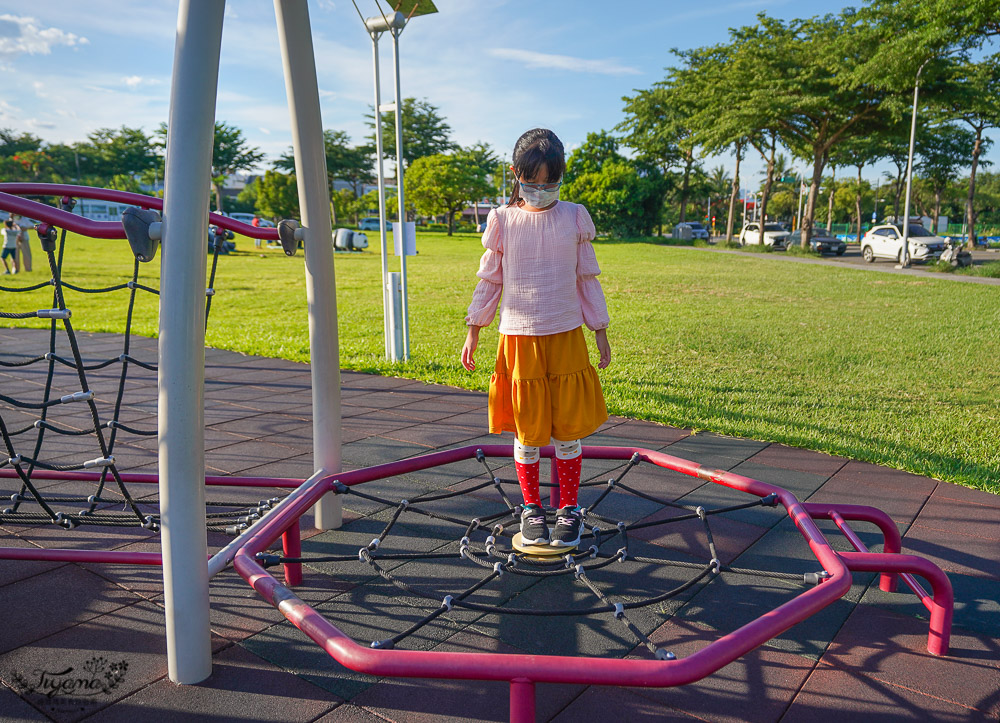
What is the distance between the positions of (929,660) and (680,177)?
4894 centimetres

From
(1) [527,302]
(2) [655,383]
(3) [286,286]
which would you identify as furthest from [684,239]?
(1) [527,302]

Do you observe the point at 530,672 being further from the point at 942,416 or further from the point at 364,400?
the point at 942,416

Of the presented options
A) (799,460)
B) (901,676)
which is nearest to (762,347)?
(799,460)

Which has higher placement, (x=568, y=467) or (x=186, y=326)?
(x=186, y=326)

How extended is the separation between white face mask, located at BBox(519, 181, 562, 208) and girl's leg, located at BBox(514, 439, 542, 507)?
90 centimetres

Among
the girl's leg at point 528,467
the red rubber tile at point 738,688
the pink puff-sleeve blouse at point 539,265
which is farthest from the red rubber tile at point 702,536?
the pink puff-sleeve blouse at point 539,265

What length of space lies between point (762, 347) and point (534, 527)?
243 inches

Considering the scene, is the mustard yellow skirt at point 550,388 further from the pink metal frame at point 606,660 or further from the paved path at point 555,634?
the pink metal frame at point 606,660

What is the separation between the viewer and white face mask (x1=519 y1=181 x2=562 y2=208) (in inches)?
104

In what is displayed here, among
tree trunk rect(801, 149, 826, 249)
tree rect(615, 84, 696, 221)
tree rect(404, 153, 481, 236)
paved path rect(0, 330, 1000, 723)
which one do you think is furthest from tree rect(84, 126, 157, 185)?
paved path rect(0, 330, 1000, 723)

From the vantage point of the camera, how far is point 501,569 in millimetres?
2303

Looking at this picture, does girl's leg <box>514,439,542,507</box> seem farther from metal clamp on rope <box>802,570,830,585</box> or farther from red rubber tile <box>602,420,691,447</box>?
red rubber tile <box>602,420,691,447</box>

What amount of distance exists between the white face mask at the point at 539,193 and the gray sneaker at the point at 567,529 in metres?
1.16

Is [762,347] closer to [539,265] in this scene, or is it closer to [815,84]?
[539,265]
